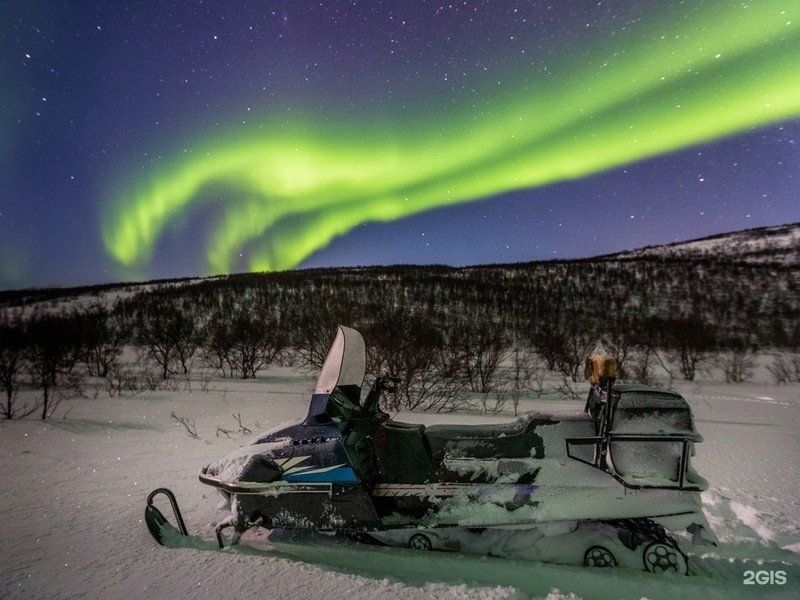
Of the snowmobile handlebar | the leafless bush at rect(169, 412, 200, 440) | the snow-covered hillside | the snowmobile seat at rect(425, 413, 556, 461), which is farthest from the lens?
the snow-covered hillside

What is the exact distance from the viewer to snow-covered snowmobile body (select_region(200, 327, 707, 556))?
302 cm

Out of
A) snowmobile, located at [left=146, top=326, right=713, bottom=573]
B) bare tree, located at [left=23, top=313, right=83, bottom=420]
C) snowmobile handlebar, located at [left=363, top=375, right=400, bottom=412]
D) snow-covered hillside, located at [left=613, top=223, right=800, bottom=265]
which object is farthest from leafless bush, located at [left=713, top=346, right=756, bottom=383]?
snow-covered hillside, located at [left=613, top=223, right=800, bottom=265]

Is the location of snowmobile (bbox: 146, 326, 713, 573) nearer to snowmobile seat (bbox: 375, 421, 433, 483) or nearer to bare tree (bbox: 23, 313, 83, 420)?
snowmobile seat (bbox: 375, 421, 433, 483)

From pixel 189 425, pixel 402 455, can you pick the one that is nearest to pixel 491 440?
pixel 402 455

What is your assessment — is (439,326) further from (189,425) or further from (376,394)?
(376,394)

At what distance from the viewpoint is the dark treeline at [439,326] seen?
1266cm

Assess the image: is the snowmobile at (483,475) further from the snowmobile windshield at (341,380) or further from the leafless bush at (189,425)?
the leafless bush at (189,425)

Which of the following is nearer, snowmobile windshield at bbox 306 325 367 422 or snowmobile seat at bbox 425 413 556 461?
snowmobile seat at bbox 425 413 556 461

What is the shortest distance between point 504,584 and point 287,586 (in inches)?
51.1

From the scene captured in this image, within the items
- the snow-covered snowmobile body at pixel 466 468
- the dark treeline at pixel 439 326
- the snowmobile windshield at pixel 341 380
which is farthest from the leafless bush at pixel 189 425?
the snowmobile windshield at pixel 341 380

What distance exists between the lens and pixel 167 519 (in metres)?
3.80

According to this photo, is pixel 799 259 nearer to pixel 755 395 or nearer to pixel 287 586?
pixel 755 395

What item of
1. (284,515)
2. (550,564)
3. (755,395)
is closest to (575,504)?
(550,564)

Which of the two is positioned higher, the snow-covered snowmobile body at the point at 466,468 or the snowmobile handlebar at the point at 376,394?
the snowmobile handlebar at the point at 376,394
